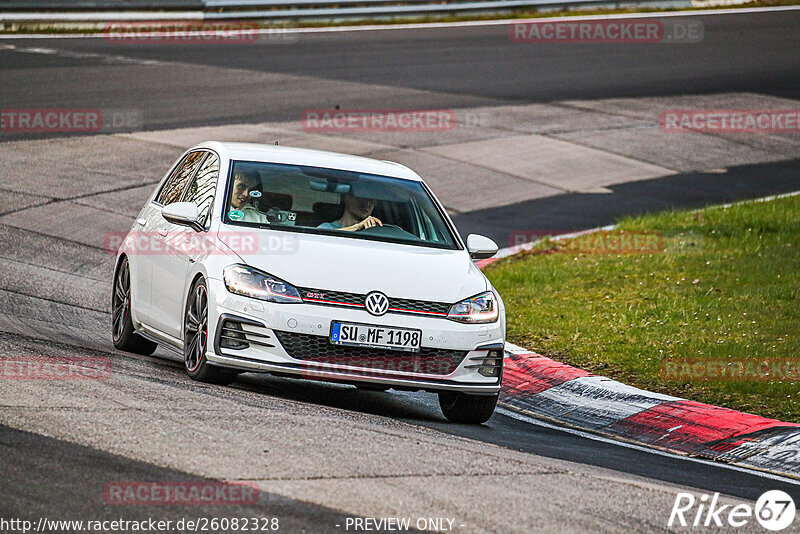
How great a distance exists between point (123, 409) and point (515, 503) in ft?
7.22

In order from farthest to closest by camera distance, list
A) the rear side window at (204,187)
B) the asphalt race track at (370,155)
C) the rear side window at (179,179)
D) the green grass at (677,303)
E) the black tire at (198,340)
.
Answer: the green grass at (677,303) < the rear side window at (179,179) < the rear side window at (204,187) < the black tire at (198,340) < the asphalt race track at (370,155)

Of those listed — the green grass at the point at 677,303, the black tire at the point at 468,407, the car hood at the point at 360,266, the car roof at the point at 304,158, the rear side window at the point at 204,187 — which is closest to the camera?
the car hood at the point at 360,266

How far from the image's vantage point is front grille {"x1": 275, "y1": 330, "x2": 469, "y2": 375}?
7797 millimetres

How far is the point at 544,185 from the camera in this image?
19.1 meters

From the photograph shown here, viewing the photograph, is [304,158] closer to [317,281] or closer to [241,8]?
[317,281]

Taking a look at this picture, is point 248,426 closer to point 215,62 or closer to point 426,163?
point 426,163

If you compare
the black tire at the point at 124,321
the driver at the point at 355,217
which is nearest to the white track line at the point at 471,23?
the black tire at the point at 124,321

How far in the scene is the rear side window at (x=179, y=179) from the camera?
9.69m

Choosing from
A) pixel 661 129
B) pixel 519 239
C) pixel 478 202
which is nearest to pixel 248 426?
pixel 519 239

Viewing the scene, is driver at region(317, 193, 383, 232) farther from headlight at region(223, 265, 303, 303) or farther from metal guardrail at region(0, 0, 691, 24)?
metal guardrail at region(0, 0, 691, 24)

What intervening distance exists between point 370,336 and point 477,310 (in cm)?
81

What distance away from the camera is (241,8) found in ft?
99.6

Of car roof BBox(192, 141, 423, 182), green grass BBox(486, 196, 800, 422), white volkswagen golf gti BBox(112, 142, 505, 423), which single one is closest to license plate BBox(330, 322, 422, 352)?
white volkswagen golf gti BBox(112, 142, 505, 423)

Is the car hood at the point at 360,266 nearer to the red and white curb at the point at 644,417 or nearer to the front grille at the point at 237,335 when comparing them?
the front grille at the point at 237,335
